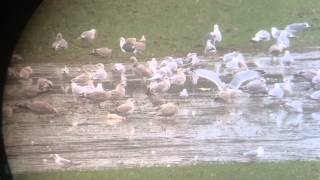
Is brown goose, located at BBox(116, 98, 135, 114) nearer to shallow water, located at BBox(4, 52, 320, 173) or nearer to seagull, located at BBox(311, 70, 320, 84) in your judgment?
shallow water, located at BBox(4, 52, 320, 173)

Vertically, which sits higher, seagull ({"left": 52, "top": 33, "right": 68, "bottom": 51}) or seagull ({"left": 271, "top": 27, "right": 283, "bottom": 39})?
seagull ({"left": 271, "top": 27, "right": 283, "bottom": 39})

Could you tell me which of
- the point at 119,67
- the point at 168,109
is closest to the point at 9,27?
the point at 119,67

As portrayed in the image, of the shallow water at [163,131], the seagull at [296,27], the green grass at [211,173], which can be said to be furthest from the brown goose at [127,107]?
the seagull at [296,27]

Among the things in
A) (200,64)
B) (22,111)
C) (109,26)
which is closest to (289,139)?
(200,64)

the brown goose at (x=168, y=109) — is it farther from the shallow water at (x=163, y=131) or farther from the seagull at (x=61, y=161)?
the seagull at (x=61, y=161)

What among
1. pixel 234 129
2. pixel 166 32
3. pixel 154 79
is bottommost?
pixel 234 129

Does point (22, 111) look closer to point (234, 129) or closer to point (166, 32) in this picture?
point (166, 32)

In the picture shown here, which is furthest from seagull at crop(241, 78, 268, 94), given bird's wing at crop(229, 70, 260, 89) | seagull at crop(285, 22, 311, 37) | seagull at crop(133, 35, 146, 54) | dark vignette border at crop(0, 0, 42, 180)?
dark vignette border at crop(0, 0, 42, 180)
